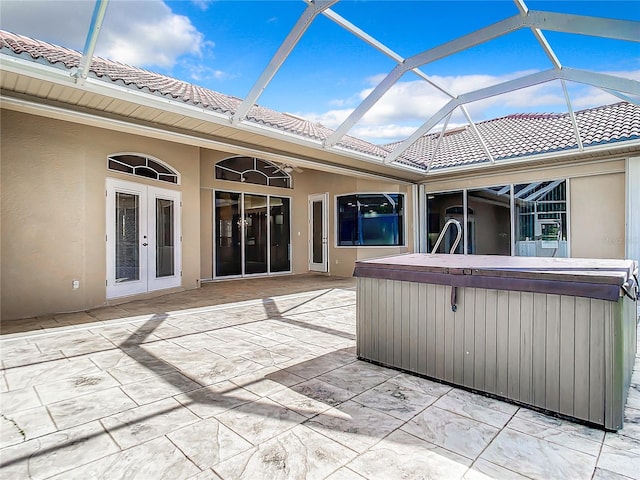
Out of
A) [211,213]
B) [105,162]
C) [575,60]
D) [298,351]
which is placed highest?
[575,60]

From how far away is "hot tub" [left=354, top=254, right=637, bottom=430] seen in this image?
223 cm

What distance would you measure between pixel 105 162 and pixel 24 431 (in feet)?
15.2

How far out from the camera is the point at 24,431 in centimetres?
226

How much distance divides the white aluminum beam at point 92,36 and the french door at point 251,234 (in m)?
5.53

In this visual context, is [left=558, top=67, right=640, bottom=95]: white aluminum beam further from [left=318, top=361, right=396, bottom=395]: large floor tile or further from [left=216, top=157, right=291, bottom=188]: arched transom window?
[left=216, top=157, right=291, bottom=188]: arched transom window

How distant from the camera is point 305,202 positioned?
447 inches

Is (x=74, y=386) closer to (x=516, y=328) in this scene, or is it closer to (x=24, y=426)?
(x=24, y=426)

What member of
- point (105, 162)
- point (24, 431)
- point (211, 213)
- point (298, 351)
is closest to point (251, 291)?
point (211, 213)

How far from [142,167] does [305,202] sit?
5.53m

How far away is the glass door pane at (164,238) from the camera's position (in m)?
6.94

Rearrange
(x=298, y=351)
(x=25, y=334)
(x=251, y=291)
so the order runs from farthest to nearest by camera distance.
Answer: (x=251, y=291) → (x=25, y=334) → (x=298, y=351)

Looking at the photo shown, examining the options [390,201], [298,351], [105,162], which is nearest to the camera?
[298,351]

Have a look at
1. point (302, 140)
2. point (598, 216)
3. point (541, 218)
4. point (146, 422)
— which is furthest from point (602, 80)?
point (146, 422)

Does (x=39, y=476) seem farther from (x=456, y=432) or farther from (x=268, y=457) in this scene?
(x=456, y=432)
